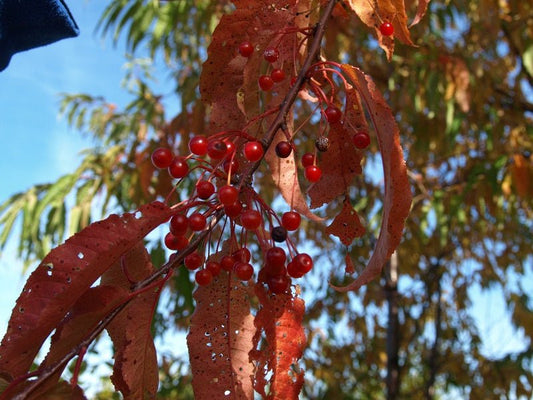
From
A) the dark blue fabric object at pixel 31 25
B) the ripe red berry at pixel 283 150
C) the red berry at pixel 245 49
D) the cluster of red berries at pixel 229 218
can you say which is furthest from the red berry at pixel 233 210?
the dark blue fabric object at pixel 31 25

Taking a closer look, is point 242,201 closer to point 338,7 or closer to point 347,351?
point 338,7

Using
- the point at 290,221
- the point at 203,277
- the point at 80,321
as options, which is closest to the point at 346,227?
the point at 290,221

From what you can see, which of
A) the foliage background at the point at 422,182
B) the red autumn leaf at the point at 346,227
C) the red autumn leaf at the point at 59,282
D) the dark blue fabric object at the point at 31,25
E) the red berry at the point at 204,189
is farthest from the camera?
the foliage background at the point at 422,182

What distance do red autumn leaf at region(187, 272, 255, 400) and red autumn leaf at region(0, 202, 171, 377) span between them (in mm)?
117

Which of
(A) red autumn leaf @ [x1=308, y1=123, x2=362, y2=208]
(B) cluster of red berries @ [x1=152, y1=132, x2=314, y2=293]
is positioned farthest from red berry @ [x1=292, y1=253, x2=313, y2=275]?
(A) red autumn leaf @ [x1=308, y1=123, x2=362, y2=208]

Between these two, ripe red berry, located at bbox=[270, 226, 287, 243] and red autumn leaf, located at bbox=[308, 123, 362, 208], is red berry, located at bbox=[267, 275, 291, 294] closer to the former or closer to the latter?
ripe red berry, located at bbox=[270, 226, 287, 243]

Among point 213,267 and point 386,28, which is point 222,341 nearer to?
point 213,267

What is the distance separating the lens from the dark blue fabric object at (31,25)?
0.70 metres

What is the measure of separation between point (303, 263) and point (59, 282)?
227mm

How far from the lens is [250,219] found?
18.0 inches

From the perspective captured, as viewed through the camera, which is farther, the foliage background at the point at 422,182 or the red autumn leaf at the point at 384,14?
the foliage background at the point at 422,182

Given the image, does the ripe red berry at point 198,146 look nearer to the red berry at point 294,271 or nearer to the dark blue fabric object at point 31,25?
the red berry at point 294,271

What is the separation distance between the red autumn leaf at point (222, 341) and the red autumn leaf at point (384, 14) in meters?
0.32

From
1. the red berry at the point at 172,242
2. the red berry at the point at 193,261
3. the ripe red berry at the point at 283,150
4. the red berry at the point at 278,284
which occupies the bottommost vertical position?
the red berry at the point at 278,284
